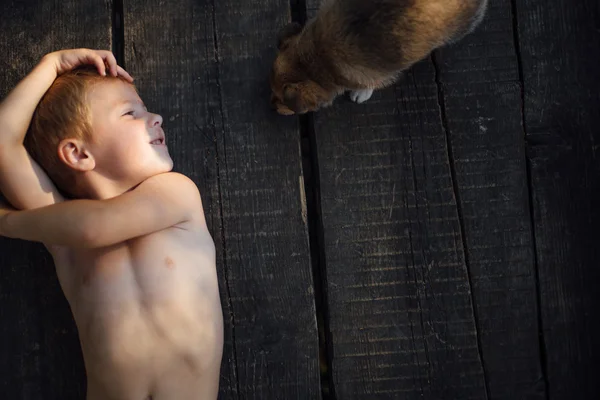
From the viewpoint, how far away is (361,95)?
2297mm

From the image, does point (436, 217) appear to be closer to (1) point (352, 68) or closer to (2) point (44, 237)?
(1) point (352, 68)

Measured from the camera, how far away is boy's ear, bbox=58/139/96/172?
6.80 feet

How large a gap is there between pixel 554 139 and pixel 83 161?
1.56 m

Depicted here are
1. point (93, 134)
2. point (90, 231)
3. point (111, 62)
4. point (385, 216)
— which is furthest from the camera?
point (385, 216)

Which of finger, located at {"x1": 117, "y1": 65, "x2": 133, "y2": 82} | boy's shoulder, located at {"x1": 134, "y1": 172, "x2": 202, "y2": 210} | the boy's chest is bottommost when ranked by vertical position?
the boy's chest

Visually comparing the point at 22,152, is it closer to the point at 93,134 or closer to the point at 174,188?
the point at 93,134

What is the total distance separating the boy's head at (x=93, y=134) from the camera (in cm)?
207

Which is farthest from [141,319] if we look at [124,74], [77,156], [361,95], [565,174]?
[565,174]

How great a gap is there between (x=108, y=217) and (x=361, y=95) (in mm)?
940

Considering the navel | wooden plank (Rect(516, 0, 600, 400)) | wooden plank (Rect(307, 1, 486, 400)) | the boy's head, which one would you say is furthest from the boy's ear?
wooden plank (Rect(516, 0, 600, 400))

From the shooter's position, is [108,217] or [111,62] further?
[111,62]

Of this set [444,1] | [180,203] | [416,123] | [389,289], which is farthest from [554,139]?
[180,203]

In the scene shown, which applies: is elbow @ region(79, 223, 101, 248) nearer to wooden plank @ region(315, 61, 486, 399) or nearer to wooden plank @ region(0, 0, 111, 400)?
wooden plank @ region(0, 0, 111, 400)

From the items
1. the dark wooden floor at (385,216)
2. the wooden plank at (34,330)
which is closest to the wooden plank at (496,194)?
the dark wooden floor at (385,216)
